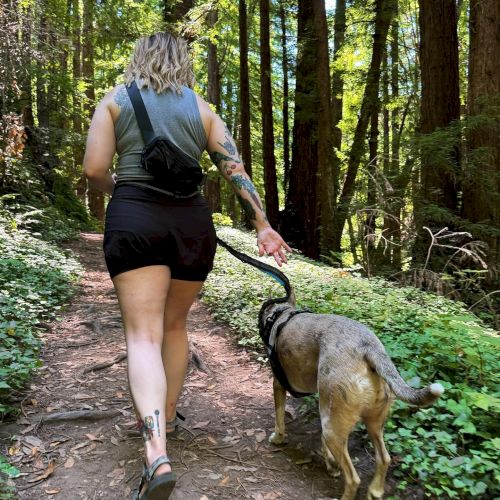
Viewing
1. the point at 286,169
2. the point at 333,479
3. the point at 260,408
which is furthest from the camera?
the point at 286,169

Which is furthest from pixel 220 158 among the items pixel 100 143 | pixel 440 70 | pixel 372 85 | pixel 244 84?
pixel 244 84

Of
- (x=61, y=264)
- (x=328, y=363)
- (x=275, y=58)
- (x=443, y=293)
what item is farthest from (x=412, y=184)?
(x=275, y=58)

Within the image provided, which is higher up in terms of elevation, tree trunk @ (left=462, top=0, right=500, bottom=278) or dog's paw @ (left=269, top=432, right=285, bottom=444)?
tree trunk @ (left=462, top=0, right=500, bottom=278)

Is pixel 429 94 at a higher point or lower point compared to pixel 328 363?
higher

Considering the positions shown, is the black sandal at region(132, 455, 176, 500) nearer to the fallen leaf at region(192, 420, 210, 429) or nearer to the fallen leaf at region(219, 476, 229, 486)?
the fallen leaf at region(219, 476, 229, 486)

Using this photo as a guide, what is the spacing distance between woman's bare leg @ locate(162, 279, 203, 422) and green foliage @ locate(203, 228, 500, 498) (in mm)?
1478

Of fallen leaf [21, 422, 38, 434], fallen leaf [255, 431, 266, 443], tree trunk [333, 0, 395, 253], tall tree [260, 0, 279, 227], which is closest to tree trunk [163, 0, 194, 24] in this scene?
tall tree [260, 0, 279, 227]

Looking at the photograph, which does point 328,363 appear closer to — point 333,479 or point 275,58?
point 333,479

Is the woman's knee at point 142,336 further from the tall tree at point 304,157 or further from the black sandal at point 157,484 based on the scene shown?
the tall tree at point 304,157

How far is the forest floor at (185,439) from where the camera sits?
9.61 feet

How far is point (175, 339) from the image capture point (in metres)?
3.20

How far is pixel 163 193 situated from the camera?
2740mm

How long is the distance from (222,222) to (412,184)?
1175 centimetres

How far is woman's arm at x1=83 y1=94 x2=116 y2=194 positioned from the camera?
2.67 metres
